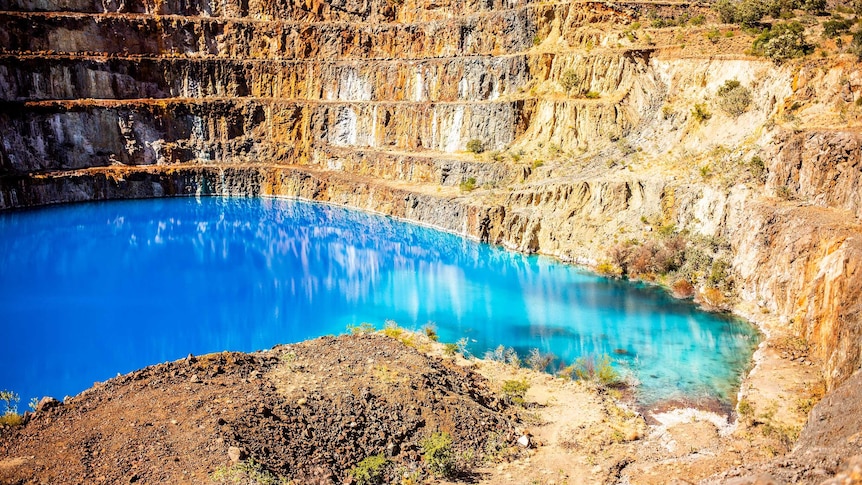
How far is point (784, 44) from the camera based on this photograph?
39062 mm

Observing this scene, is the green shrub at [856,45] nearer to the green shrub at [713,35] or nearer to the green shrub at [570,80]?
the green shrub at [713,35]

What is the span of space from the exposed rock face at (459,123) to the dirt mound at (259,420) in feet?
41.3

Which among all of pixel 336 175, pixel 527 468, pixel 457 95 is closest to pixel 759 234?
pixel 527 468

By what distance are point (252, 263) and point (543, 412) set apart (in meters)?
25.7

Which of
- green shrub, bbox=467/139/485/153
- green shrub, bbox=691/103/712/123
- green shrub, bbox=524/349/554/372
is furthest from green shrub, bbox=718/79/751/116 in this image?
green shrub, bbox=524/349/554/372

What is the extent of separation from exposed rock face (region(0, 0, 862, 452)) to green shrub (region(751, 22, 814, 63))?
73 cm

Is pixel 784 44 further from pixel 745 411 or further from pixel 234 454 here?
pixel 234 454

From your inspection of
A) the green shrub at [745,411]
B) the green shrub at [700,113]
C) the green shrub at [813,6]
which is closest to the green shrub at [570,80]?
the green shrub at [700,113]

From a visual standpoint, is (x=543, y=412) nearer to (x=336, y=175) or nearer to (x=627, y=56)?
(x=627, y=56)

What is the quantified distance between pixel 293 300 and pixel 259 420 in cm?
1887

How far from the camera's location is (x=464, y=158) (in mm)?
54906

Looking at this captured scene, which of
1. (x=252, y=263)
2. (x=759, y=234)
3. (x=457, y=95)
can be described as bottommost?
(x=252, y=263)

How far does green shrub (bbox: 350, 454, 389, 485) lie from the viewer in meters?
16.4

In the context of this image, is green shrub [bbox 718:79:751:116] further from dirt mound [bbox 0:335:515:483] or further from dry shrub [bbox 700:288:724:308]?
dirt mound [bbox 0:335:515:483]
